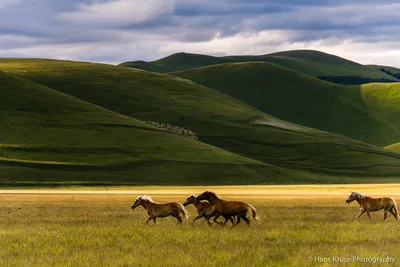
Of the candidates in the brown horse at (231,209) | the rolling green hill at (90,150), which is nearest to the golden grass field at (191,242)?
the brown horse at (231,209)

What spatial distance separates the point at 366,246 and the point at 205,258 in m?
6.34

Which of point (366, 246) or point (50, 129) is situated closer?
point (366, 246)

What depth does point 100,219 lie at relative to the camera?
128 ft

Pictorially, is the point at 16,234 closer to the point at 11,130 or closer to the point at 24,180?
the point at 24,180

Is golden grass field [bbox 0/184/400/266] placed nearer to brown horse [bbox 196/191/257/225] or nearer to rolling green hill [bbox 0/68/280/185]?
brown horse [bbox 196/191/257/225]

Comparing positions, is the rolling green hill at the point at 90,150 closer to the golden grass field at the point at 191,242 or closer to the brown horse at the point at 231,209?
the golden grass field at the point at 191,242

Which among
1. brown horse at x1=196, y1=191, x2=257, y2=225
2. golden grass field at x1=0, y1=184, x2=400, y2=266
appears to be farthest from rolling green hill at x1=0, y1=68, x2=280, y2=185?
brown horse at x1=196, y1=191, x2=257, y2=225

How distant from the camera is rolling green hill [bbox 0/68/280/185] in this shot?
130625 millimetres

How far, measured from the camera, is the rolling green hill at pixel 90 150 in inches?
5143

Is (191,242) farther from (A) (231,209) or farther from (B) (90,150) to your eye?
(B) (90,150)

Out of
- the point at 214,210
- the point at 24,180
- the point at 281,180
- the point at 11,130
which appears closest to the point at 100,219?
the point at 214,210

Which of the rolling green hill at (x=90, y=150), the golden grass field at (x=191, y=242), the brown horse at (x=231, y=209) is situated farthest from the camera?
the rolling green hill at (x=90, y=150)

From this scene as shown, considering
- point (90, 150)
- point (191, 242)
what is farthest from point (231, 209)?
point (90, 150)

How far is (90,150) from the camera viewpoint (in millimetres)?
148875
